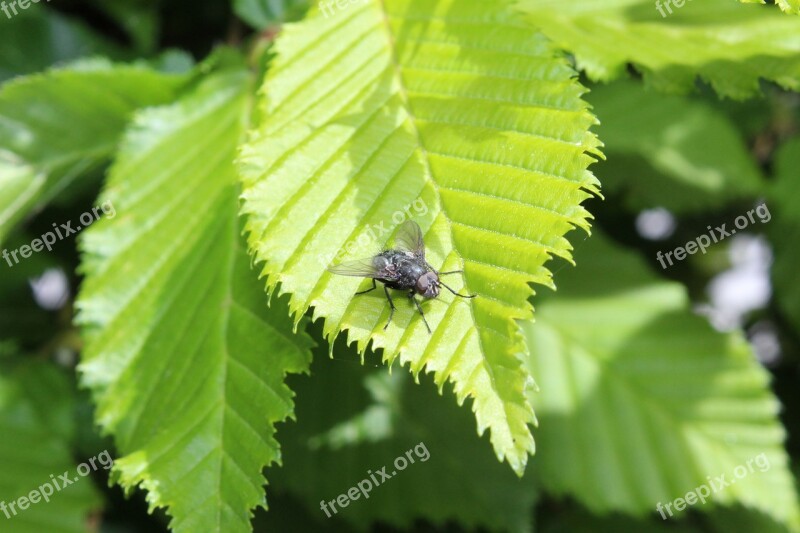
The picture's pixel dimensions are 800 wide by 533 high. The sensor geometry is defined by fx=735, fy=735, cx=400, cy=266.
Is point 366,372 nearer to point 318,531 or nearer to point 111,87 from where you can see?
point 318,531

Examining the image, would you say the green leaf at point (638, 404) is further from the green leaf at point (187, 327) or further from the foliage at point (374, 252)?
the green leaf at point (187, 327)

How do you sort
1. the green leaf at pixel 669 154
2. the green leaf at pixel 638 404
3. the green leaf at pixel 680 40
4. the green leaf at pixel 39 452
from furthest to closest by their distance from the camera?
the green leaf at pixel 669 154, the green leaf at pixel 638 404, the green leaf at pixel 39 452, the green leaf at pixel 680 40

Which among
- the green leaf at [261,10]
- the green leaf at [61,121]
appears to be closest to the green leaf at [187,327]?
the green leaf at [61,121]

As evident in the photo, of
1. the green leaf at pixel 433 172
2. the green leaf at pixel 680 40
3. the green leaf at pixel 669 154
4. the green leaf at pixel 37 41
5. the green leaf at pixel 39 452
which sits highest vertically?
the green leaf at pixel 37 41

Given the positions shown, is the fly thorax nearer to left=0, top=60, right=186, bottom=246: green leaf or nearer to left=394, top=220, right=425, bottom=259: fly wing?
left=394, top=220, right=425, bottom=259: fly wing

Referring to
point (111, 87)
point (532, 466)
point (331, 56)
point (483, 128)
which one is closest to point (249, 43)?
point (111, 87)

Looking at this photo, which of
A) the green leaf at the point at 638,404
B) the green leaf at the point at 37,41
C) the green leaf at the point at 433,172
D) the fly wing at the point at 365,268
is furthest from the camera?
the green leaf at the point at 37,41
